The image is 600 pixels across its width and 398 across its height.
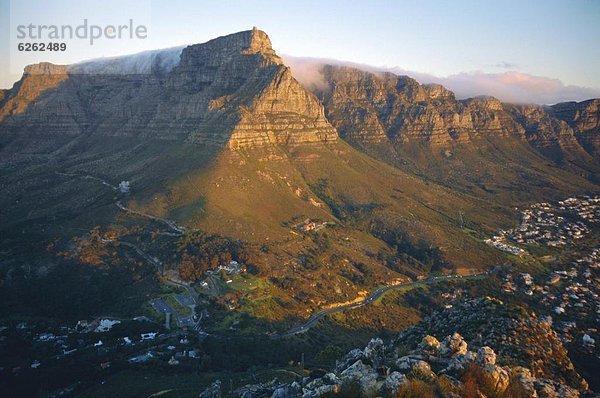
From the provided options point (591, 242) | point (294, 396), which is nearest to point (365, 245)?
point (591, 242)

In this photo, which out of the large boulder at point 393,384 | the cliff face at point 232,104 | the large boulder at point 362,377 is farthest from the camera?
the cliff face at point 232,104

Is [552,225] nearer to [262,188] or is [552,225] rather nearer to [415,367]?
[262,188]

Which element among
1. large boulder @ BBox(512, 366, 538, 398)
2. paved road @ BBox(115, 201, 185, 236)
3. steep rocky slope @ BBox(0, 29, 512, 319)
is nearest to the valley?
large boulder @ BBox(512, 366, 538, 398)

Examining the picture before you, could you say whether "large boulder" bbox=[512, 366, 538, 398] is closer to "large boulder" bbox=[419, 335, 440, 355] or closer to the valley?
the valley

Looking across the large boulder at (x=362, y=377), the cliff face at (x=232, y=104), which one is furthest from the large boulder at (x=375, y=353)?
the cliff face at (x=232, y=104)

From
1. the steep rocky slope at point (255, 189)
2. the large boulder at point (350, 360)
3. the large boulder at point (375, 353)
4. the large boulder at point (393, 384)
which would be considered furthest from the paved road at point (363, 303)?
the large boulder at point (393, 384)

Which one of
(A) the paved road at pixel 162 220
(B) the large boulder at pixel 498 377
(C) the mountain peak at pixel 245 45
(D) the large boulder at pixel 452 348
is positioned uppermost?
(C) the mountain peak at pixel 245 45

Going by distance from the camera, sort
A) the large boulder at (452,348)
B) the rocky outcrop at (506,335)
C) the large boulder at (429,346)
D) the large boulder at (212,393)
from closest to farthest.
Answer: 1. the large boulder at (452,348)
2. the large boulder at (429,346)
3. the rocky outcrop at (506,335)
4. the large boulder at (212,393)

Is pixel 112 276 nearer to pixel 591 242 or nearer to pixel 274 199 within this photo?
pixel 274 199

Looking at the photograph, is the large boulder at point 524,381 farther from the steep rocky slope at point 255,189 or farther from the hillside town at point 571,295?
the steep rocky slope at point 255,189

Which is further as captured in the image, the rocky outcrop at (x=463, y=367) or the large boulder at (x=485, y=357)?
the large boulder at (x=485, y=357)

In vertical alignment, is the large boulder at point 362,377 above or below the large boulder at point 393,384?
below
